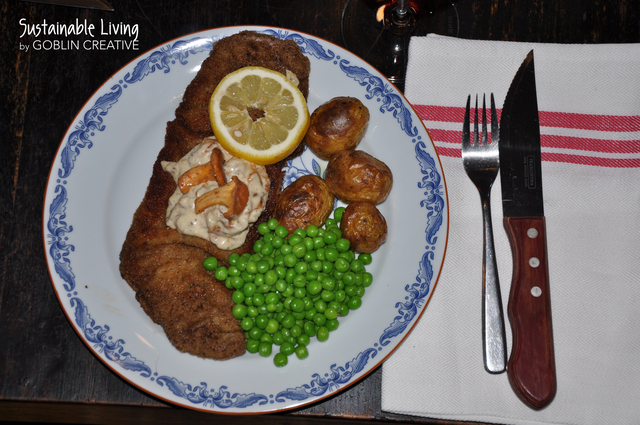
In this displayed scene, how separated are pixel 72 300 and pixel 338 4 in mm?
2862

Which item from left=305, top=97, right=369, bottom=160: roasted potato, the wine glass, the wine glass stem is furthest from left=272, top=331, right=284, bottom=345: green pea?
the wine glass stem

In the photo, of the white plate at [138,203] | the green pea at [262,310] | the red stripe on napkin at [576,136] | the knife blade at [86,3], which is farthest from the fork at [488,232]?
the knife blade at [86,3]

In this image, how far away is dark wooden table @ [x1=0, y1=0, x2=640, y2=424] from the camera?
2732mm

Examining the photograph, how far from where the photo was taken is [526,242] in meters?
2.67

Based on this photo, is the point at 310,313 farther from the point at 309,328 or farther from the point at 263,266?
the point at 263,266

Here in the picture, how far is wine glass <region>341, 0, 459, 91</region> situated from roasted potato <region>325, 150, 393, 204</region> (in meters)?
0.88

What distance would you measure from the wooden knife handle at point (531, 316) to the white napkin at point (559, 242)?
16 cm

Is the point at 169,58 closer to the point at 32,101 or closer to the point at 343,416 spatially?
the point at 32,101

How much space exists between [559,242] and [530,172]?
52 cm

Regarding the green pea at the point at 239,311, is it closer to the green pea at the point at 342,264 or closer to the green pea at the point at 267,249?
the green pea at the point at 267,249

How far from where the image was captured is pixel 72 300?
264 cm

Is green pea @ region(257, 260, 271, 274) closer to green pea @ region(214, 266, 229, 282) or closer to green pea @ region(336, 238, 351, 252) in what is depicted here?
green pea @ region(214, 266, 229, 282)

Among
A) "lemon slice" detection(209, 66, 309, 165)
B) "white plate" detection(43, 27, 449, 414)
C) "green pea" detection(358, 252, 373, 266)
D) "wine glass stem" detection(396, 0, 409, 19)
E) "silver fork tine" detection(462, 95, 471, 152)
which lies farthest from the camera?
"wine glass stem" detection(396, 0, 409, 19)

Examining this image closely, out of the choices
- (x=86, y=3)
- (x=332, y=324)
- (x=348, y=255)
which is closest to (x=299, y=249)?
(x=348, y=255)
